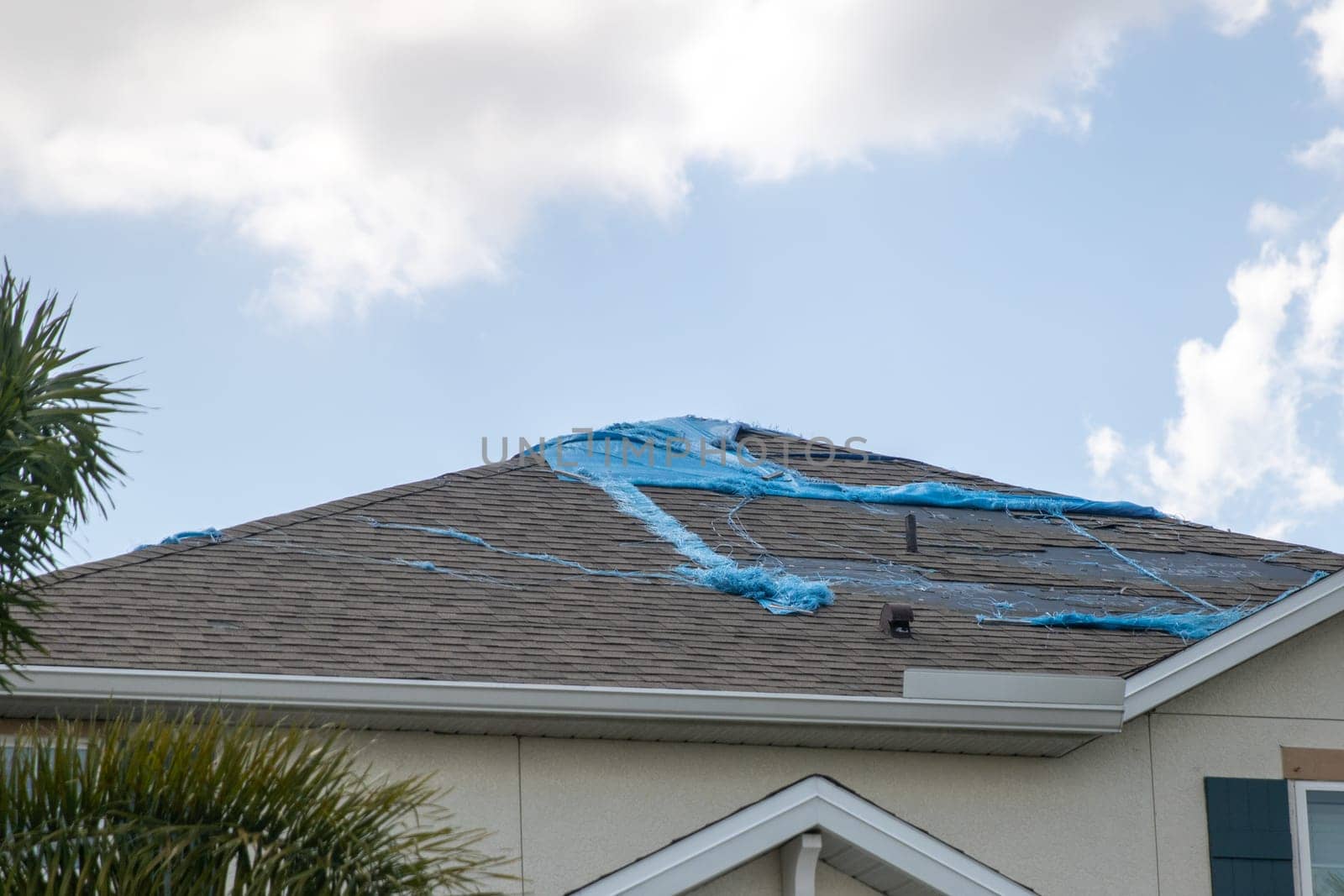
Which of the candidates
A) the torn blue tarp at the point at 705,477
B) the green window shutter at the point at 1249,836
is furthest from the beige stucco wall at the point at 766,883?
the torn blue tarp at the point at 705,477

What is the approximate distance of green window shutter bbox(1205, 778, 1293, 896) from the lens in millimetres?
8625

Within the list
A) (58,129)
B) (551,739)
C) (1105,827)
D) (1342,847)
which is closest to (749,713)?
(551,739)

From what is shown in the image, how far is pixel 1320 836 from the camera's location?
8.90 metres

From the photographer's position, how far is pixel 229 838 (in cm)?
532

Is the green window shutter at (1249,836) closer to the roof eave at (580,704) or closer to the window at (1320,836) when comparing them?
the window at (1320,836)

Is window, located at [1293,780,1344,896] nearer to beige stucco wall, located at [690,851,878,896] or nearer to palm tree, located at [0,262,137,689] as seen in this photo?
beige stucco wall, located at [690,851,878,896]

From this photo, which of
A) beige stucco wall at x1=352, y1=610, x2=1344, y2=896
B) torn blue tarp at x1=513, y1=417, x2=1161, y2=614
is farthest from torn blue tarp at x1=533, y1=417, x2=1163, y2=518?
beige stucco wall at x1=352, y1=610, x2=1344, y2=896

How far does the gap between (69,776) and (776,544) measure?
6341 millimetres

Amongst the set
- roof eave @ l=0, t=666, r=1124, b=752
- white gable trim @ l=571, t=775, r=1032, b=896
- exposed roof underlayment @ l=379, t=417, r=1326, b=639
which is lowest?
white gable trim @ l=571, t=775, r=1032, b=896

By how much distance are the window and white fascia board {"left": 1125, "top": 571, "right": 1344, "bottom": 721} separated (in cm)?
89

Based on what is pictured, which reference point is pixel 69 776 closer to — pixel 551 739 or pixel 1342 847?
pixel 551 739

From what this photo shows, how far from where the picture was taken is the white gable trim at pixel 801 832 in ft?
23.2

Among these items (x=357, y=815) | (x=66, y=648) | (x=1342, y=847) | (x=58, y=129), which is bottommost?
(x=1342, y=847)

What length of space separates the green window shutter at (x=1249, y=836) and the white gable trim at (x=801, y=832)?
184cm
